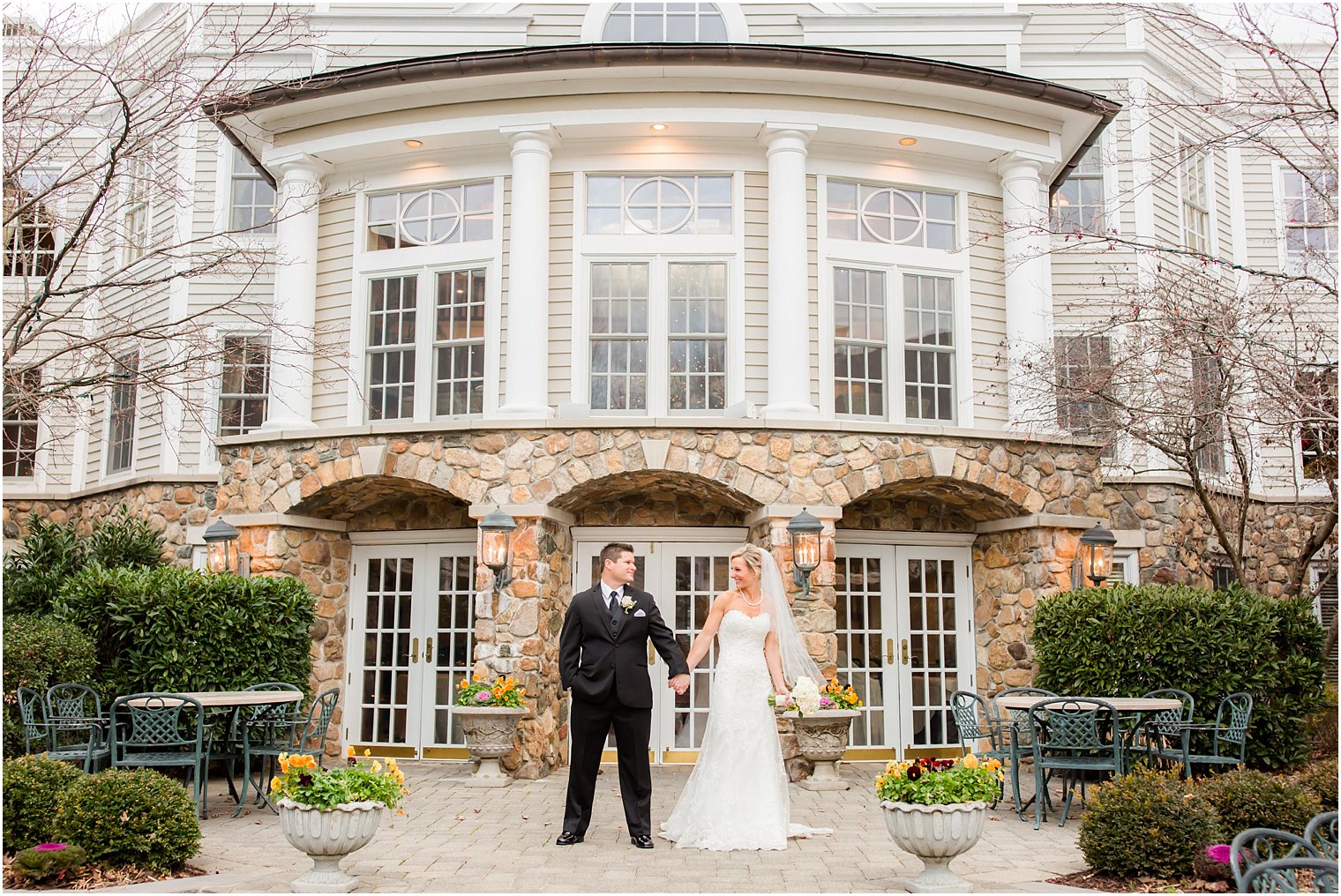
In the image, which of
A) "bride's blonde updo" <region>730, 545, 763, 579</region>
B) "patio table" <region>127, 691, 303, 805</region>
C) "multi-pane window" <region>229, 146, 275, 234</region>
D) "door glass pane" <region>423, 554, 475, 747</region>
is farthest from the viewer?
"multi-pane window" <region>229, 146, 275, 234</region>

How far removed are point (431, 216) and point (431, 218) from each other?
0.9 inches

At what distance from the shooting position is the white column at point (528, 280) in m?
12.9

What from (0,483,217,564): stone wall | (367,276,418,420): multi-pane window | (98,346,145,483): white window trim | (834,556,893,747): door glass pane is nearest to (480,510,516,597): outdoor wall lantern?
(367,276,418,420): multi-pane window

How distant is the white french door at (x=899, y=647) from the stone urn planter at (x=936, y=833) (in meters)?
7.05

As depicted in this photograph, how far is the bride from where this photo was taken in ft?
27.1

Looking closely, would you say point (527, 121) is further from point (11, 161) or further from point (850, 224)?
point (11, 161)

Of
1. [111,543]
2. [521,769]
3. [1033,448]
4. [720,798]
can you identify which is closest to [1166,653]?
[1033,448]

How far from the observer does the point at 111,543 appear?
14617mm

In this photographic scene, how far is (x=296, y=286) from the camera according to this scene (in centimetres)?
1409

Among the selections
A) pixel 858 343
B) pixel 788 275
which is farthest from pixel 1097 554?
pixel 788 275

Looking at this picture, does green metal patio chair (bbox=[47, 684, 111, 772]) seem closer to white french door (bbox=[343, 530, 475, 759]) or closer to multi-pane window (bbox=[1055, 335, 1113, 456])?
white french door (bbox=[343, 530, 475, 759])

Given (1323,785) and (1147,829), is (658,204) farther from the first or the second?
(1323,785)

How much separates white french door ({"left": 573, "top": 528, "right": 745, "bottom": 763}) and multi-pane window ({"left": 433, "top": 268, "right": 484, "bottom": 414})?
7.04 feet

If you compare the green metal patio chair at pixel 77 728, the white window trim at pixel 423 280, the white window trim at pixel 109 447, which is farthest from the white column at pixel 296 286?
the green metal patio chair at pixel 77 728
